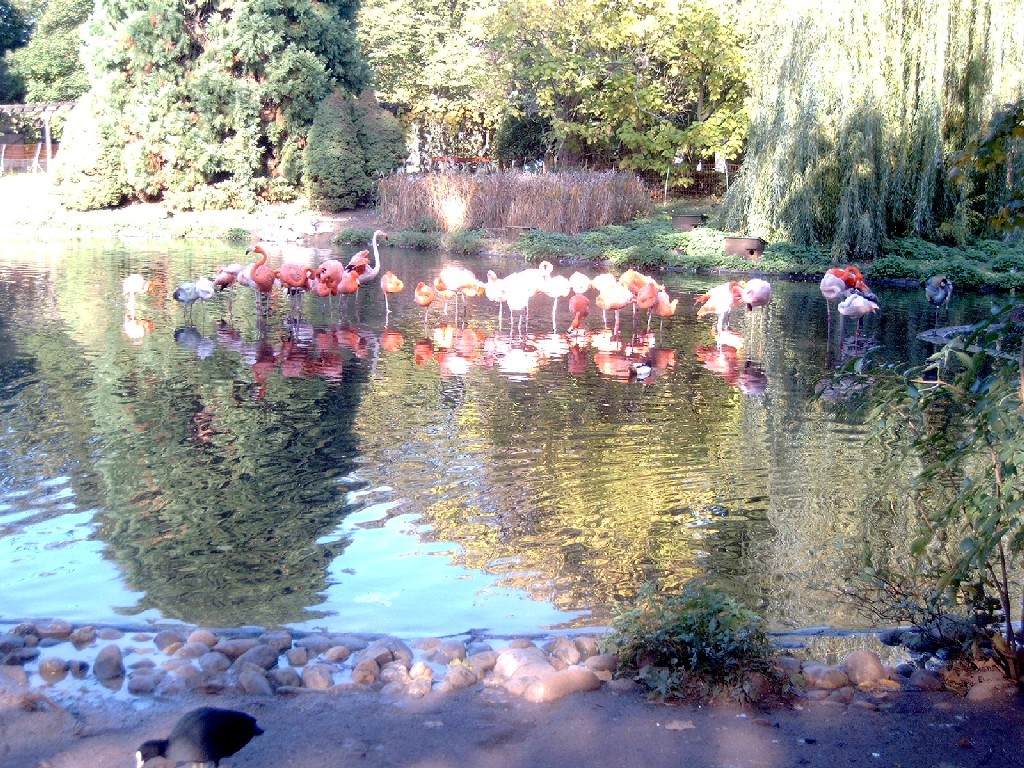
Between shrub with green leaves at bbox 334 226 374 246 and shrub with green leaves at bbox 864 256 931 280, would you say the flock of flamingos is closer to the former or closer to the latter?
shrub with green leaves at bbox 864 256 931 280

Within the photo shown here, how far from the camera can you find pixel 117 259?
22.1 meters

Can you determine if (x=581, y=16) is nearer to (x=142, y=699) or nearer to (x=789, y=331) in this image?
(x=789, y=331)

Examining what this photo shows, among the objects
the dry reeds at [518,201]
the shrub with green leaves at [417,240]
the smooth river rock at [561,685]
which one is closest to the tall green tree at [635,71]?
the dry reeds at [518,201]

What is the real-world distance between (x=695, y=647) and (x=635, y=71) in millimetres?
33411

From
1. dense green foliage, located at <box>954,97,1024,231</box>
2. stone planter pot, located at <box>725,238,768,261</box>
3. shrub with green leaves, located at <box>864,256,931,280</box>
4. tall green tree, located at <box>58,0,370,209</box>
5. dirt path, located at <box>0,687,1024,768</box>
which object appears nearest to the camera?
dirt path, located at <box>0,687,1024,768</box>

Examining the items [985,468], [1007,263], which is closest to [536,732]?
[985,468]

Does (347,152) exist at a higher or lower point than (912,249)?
higher

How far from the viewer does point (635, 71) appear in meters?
35.4

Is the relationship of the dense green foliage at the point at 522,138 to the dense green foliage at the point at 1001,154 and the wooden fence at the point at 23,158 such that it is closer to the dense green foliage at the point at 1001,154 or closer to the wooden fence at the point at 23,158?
the wooden fence at the point at 23,158

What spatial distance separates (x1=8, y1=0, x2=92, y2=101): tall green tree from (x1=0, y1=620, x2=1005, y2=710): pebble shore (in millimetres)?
49432

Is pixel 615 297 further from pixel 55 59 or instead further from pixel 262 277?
pixel 55 59

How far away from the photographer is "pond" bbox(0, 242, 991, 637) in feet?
17.4

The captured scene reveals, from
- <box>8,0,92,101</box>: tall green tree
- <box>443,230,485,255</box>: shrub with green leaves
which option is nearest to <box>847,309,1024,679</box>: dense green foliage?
<box>443,230,485,255</box>: shrub with green leaves

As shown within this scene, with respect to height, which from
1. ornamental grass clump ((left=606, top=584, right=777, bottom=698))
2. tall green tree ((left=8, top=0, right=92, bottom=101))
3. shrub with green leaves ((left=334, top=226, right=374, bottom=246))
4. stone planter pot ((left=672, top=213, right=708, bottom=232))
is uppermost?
tall green tree ((left=8, top=0, right=92, bottom=101))
